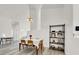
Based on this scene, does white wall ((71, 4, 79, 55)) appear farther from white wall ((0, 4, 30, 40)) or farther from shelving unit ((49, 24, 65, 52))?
white wall ((0, 4, 30, 40))

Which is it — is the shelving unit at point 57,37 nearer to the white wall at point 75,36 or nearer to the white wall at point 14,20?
the white wall at point 75,36

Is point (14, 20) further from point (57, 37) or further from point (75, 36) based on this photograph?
point (75, 36)

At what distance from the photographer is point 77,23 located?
1.95 metres

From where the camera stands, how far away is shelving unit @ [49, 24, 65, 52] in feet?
6.46

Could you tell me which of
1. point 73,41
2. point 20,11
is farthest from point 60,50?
point 20,11

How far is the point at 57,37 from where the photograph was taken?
6.61 feet

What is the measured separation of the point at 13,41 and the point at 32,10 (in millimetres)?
606

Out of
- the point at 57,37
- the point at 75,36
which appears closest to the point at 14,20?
the point at 57,37

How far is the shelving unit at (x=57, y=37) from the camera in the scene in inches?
77.5

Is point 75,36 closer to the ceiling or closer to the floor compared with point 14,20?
closer to the floor

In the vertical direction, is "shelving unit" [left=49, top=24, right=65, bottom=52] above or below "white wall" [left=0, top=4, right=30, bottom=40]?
below

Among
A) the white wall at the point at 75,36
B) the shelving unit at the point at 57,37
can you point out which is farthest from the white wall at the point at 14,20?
the white wall at the point at 75,36

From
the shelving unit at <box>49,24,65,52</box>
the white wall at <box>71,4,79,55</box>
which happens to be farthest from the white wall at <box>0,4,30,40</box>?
the white wall at <box>71,4,79,55</box>
